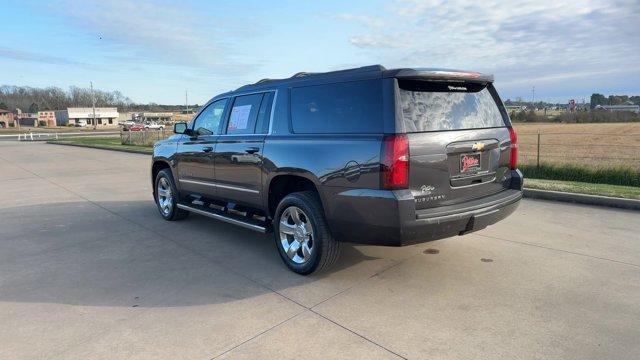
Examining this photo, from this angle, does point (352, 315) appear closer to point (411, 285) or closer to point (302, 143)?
point (411, 285)

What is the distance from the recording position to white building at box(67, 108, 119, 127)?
11844 cm

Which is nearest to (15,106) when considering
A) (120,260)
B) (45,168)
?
(45,168)

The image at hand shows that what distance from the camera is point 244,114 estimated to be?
17.7 ft

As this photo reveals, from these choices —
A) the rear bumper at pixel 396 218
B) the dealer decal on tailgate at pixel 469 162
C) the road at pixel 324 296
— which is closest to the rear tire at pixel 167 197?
the road at pixel 324 296

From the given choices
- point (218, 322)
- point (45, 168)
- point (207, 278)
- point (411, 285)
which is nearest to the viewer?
point (218, 322)

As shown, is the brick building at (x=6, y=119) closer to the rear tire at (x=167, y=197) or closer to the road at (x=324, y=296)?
the rear tire at (x=167, y=197)

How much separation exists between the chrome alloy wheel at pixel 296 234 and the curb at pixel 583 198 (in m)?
5.46

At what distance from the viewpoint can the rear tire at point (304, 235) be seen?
4273mm

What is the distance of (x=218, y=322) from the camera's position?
3.60m

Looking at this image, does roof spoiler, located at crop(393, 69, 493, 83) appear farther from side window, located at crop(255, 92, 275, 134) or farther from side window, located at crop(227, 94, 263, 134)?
side window, located at crop(227, 94, 263, 134)

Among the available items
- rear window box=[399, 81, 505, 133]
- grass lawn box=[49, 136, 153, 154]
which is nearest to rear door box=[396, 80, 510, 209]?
rear window box=[399, 81, 505, 133]

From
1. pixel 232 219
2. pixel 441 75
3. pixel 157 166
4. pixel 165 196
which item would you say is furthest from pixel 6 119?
pixel 441 75

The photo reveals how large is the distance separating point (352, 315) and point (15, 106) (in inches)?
7037

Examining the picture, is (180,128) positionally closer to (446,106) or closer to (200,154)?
(200,154)
